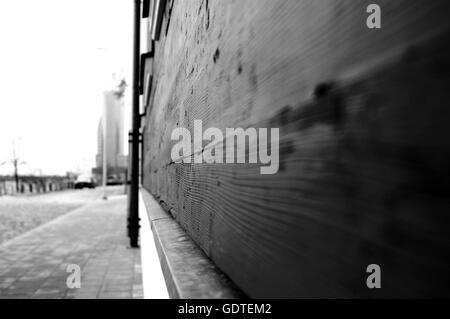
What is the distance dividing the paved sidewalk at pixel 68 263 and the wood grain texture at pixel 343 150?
12.4 feet

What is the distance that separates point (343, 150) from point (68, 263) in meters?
5.93

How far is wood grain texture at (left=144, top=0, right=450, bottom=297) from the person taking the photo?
37 centimetres

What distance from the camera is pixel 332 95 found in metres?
0.51

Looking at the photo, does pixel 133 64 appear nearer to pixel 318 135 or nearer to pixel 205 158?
pixel 205 158

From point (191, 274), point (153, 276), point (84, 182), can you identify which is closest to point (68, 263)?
point (153, 276)

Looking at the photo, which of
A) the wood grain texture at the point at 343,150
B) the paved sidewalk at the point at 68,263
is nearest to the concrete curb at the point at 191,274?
the wood grain texture at the point at 343,150

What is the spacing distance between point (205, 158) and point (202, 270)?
0.37 m

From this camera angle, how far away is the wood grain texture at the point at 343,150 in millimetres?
367

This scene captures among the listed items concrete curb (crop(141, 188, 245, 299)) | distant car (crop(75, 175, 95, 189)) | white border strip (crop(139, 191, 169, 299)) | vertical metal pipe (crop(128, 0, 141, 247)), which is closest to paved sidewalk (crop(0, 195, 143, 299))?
vertical metal pipe (crop(128, 0, 141, 247))

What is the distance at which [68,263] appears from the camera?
5633 millimetres

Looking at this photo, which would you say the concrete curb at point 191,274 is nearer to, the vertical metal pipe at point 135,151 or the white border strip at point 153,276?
the white border strip at point 153,276

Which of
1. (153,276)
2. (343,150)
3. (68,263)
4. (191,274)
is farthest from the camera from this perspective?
(68,263)

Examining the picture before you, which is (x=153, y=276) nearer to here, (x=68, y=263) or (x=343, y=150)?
(x=343, y=150)
